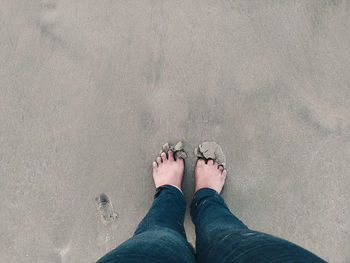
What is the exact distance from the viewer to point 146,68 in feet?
5.26

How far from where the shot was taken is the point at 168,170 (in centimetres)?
153

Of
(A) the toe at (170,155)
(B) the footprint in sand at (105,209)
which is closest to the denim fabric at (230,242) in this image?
(A) the toe at (170,155)

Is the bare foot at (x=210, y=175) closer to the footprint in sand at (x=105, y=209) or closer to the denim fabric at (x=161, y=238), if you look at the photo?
the denim fabric at (x=161, y=238)

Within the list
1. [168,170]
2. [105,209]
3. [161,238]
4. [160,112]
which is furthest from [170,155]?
[161,238]

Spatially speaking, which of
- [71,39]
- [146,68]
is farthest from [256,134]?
[71,39]

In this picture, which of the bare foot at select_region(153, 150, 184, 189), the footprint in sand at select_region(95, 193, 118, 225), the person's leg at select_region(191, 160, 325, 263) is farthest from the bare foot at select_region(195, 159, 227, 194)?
→ the footprint in sand at select_region(95, 193, 118, 225)

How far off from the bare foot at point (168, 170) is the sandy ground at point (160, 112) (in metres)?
0.06

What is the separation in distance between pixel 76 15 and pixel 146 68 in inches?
20.1

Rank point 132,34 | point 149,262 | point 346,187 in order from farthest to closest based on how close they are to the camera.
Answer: point 132,34
point 346,187
point 149,262

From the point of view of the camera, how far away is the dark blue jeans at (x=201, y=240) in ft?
2.90

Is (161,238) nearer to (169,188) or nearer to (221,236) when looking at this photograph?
(221,236)

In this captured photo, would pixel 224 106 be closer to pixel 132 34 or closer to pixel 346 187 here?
pixel 132 34

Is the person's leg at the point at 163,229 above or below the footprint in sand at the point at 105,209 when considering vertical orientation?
above

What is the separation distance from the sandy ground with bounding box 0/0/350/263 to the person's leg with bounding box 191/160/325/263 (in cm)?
11
